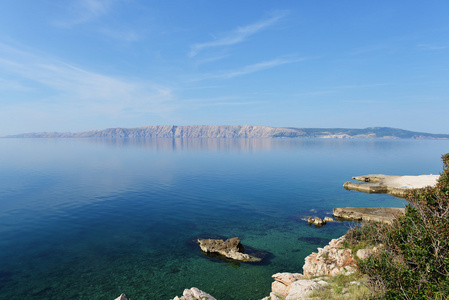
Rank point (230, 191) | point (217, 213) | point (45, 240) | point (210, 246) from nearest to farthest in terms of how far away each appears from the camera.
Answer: point (210, 246)
point (45, 240)
point (217, 213)
point (230, 191)

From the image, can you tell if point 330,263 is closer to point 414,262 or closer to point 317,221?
point 414,262

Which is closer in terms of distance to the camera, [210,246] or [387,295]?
[387,295]

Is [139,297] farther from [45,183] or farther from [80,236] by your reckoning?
[45,183]

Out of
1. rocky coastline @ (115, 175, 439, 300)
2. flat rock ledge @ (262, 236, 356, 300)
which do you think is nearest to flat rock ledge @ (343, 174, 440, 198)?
rocky coastline @ (115, 175, 439, 300)

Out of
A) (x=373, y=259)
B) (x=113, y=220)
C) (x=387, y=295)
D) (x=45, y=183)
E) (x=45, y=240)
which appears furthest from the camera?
(x=45, y=183)

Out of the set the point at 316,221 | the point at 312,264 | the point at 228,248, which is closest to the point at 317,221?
the point at 316,221

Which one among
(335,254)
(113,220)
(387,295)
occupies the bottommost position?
(113,220)

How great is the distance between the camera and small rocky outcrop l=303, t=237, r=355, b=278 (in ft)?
73.4

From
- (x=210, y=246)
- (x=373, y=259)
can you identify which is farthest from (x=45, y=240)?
(x=373, y=259)

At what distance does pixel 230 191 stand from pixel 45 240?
135 ft

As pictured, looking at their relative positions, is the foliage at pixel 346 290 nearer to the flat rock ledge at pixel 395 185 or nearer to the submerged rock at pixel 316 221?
the submerged rock at pixel 316 221

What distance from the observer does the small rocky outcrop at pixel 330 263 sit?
22375 mm

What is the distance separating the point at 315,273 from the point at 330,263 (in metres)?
1.91

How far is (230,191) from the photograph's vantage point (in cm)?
6519
